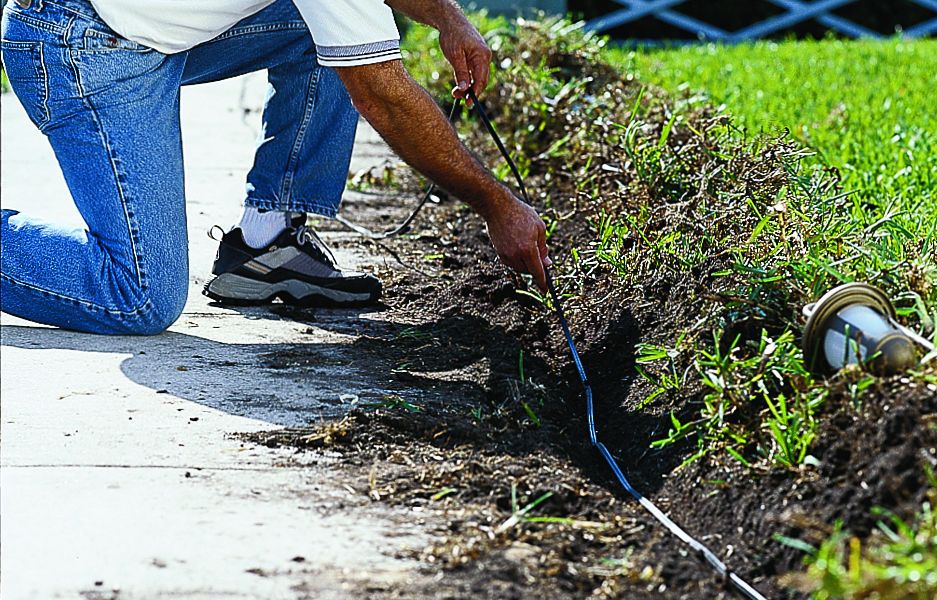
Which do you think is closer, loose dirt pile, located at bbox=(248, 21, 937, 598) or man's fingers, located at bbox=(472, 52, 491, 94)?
loose dirt pile, located at bbox=(248, 21, 937, 598)

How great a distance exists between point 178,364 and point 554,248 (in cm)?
132

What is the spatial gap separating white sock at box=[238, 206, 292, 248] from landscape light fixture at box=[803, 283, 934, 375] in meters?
1.78

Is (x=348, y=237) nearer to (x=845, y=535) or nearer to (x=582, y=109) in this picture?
(x=582, y=109)

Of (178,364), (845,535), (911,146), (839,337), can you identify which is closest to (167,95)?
(178,364)

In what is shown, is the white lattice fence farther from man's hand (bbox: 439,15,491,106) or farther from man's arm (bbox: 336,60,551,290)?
man's arm (bbox: 336,60,551,290)

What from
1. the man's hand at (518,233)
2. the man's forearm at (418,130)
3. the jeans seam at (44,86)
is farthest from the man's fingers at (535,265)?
the jeans seam at (44,86)

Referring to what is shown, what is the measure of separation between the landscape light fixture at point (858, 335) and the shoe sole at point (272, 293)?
1.53m

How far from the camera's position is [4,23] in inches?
113

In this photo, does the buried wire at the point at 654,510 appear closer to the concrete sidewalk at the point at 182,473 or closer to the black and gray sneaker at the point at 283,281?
the concrete sidewalk at the point at 182,473

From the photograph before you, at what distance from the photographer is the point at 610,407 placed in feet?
8.09

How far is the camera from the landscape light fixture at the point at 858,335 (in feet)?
6.27

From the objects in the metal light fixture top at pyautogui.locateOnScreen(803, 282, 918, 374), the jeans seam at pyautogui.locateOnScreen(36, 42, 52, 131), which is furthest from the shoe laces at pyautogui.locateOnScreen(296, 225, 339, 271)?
the metal light fixture top at pyautogui.locateOnScreen(803, 282, 918, 374)

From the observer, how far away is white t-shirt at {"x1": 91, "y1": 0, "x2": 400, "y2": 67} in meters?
2.46

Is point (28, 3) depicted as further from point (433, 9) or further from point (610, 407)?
point (610, 407)
